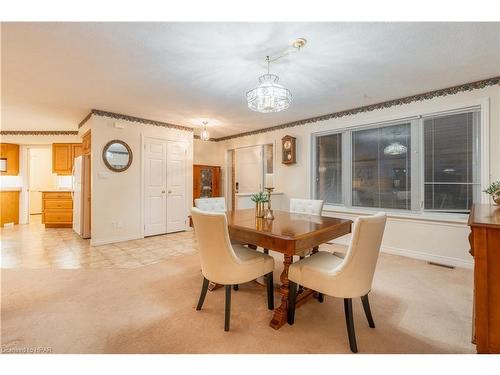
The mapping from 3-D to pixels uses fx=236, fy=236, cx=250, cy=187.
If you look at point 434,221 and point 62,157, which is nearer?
point 434,221

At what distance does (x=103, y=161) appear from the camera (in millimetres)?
4098

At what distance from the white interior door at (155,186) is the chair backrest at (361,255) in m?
4.02

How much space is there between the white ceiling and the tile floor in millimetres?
2326

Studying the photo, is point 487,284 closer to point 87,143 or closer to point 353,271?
point 353,271

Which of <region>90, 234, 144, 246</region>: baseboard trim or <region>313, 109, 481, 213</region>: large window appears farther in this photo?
<region>90, 234, 144, 246</region>: baseboard trim

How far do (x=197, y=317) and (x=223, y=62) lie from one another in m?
2.41

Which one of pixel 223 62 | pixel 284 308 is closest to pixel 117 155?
pixel 223 62

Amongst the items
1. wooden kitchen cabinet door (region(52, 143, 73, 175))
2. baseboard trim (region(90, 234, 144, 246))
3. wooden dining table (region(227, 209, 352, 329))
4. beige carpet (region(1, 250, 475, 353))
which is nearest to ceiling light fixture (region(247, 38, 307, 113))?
wooden dining table (region(227, 209, 352, 329))

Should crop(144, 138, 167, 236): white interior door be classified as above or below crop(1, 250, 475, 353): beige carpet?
above

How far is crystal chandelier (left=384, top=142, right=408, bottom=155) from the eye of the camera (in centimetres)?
366

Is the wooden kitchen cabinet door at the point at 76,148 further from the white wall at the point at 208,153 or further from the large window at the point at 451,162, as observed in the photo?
the large window at the point at 451,162

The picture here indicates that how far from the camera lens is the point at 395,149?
12.3 ft

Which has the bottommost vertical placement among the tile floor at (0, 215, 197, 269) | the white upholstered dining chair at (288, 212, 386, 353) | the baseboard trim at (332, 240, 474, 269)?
the tile floor at (0, 215, 197, 269)

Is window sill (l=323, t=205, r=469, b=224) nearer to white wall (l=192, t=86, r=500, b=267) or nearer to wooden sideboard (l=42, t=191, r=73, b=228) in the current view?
white wall (l=192, t=86, r=500, b=267)
